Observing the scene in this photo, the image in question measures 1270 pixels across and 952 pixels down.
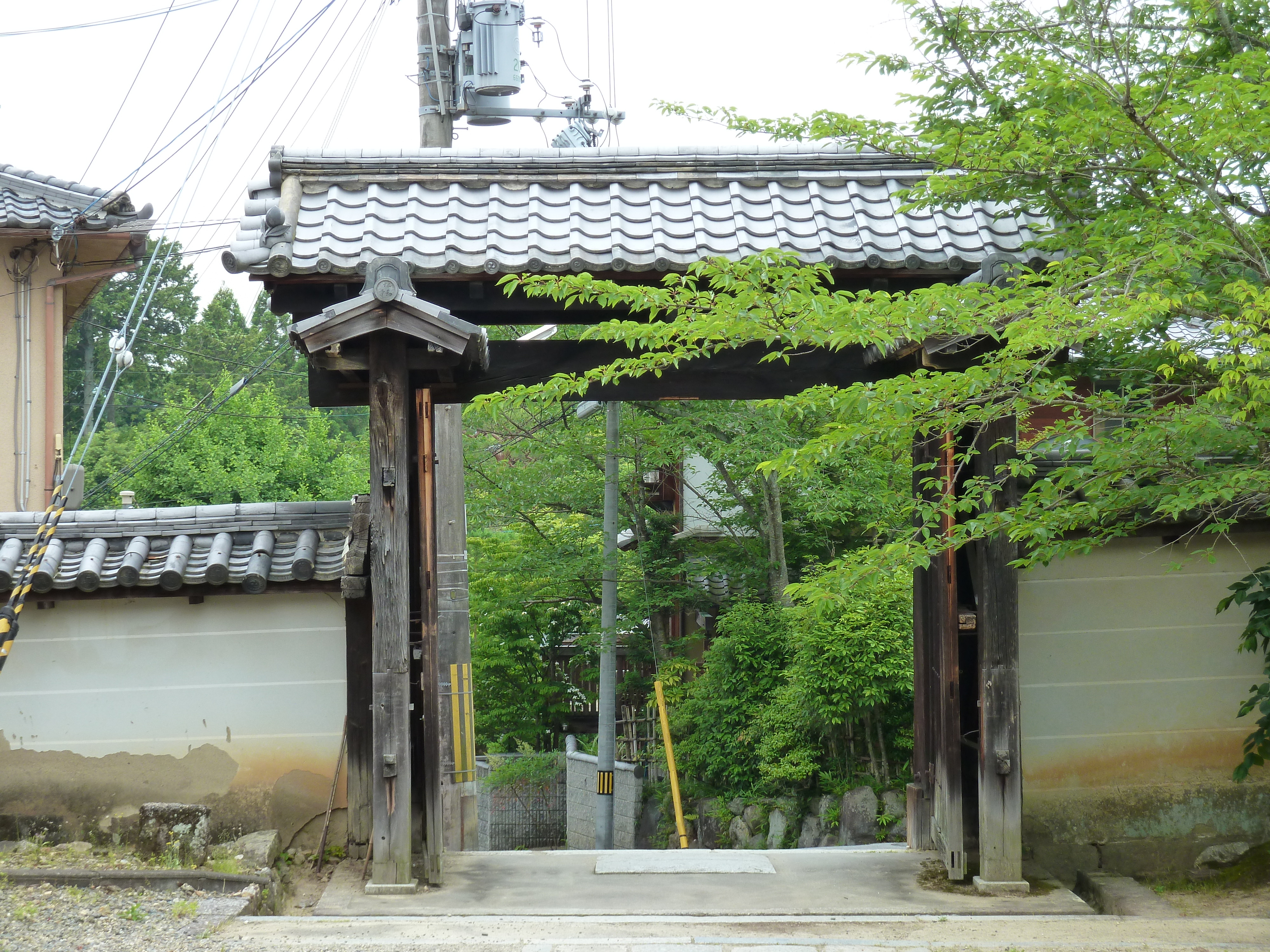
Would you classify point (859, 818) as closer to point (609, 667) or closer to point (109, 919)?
point (609, 667)

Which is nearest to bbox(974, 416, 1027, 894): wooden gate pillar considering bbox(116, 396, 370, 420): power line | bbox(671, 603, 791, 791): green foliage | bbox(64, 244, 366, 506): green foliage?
bbox(671, 603, 791, 791): green foliage

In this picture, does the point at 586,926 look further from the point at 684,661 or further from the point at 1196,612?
the point at 684,661

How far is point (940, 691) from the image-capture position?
7.86 meters

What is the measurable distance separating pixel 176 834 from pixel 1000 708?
5471 mm

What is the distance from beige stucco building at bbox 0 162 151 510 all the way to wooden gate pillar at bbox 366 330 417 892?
891cm

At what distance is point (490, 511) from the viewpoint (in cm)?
1970

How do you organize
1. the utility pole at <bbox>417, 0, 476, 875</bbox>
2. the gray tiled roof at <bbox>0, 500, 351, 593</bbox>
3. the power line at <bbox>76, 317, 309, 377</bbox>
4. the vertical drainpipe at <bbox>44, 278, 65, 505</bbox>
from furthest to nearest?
1. the power line at <bbox>76, 317, 309, 377</bbox>
2. the vertical drainpipe at <bbox>44, 278, 65, 505</bbox>
3. the utility pole at <bbox>417, 0, 476, 875</bbox>
4. the gray tiled roof at <bbox>0, 500, 351, 593</bbox>

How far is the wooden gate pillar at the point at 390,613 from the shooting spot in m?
6.82

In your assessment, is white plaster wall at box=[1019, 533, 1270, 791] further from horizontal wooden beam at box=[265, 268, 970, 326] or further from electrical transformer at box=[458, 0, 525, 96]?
electrical transformer at box=[458, 0, 525, 96]

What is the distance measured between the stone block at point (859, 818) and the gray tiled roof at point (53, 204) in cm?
1199

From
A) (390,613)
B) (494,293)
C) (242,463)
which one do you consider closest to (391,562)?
(390,613)

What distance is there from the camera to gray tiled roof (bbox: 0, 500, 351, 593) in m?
7.69

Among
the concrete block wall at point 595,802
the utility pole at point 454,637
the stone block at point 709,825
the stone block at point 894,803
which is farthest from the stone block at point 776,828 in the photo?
the utility pole at point 454,637

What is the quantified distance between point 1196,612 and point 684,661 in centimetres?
1171
